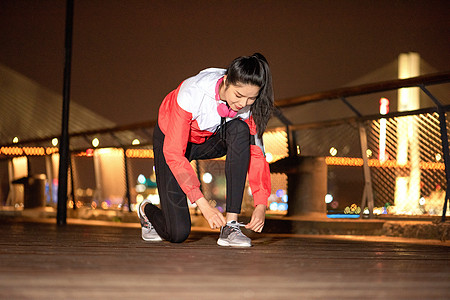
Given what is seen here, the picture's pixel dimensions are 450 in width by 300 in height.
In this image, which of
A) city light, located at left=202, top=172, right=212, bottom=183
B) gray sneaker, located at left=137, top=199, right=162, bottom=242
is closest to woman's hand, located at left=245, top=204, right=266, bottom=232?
gray sneaker, located at left=137, top=199, right=162, bottom=242

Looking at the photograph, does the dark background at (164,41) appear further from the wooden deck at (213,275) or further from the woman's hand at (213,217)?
the wooden deck at (213,275)

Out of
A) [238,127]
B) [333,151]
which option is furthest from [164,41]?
[238,127]

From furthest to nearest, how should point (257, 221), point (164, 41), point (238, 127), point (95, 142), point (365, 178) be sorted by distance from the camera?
point (164, 41), point (95, 142), point (365, 178), point (238, 127), point (257, 221)

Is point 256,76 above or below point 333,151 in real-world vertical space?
above

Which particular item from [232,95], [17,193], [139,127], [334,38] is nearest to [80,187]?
[139,127]

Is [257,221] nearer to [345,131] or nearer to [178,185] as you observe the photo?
[178,185]

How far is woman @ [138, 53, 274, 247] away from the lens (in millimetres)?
2564

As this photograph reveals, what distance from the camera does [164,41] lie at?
12195mm

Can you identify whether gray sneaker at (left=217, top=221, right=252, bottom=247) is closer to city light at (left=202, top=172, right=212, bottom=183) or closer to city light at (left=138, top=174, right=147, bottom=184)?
city light at (left=202, top=172, right=212, bottom=183)

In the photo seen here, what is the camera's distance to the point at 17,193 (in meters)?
10.1

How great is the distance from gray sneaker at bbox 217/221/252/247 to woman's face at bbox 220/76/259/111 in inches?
21.2

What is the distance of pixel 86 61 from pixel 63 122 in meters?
6.82

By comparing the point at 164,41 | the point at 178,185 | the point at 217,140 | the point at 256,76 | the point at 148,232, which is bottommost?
the point at 148,232

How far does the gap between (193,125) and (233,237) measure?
571 mm
